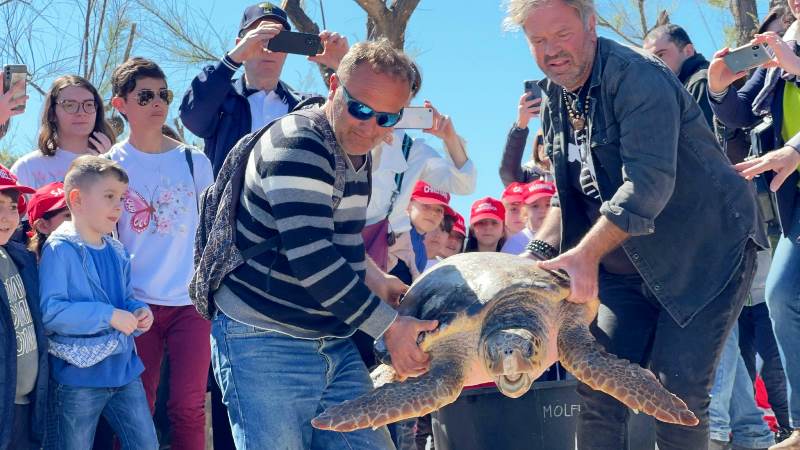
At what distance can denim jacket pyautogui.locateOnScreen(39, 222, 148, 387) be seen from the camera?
12.3 ft

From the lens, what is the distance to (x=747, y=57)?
3.72 m

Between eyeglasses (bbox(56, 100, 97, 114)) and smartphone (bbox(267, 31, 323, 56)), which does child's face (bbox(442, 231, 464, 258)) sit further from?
eyeglasses (bbox(56, 100, 97, 114))

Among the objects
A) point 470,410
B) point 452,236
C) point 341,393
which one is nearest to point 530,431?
point 470,410

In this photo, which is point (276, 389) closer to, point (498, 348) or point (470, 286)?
point (498, 348)

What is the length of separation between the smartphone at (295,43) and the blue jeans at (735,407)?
8.36ft

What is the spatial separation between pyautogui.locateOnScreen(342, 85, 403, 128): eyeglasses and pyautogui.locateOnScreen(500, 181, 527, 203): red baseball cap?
3.18 m

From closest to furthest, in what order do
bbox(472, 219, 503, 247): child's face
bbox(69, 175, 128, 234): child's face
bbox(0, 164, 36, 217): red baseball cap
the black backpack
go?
the black backpack, bbox(0, 164, 36, 217): red baseball cap, bbox(69, 175, 128, 234): child's face, bbox(472, 219, 503, 247): child's face

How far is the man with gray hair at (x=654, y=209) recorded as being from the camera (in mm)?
2963

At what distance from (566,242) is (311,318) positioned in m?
1.19

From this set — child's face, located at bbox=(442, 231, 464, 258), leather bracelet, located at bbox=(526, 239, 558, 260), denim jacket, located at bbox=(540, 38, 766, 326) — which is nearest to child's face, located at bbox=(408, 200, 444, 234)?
child's face, located at bbox=(442, 231, 464, 258)

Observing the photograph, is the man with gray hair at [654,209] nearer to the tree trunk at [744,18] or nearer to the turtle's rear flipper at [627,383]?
the turtle's rear flipper at [627,383]

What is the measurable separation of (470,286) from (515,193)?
268cm

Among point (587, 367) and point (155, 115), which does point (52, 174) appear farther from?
point (587, 367)

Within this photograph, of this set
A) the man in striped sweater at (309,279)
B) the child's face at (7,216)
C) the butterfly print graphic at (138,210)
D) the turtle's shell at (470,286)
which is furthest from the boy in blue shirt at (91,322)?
the turtle's shell at (470,286)
